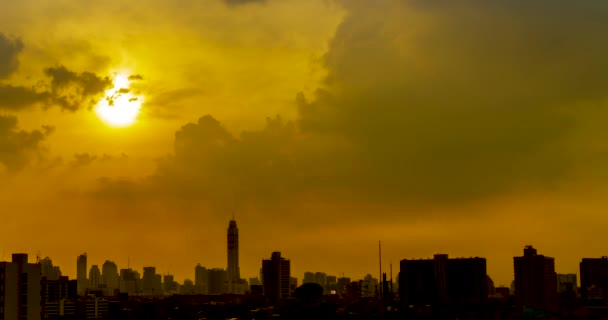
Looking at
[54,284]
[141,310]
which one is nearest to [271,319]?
[141,310]

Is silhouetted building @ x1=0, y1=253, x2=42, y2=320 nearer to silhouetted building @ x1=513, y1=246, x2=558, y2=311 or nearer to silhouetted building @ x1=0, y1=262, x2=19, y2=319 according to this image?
silhouetted building @ x1=0, y1=262, x2=19, y2=319

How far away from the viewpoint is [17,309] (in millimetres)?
71938

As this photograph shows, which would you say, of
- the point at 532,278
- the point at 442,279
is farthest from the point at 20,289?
the point at 532,278

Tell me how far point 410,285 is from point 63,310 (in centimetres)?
7806

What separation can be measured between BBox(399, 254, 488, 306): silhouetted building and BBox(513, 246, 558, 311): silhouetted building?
9702 millimetres

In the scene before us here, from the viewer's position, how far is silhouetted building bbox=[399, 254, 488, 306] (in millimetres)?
170250

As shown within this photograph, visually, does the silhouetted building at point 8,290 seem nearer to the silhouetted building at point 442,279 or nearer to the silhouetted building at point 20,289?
the silhouetted building at point 20,289

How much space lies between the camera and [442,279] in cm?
17138

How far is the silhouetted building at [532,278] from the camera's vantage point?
176m

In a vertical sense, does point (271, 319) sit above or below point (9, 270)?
below

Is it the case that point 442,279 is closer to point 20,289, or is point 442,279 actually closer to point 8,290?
point 20,289

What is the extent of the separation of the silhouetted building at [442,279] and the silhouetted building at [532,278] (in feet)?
31.8

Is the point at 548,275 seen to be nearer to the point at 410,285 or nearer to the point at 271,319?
the point at 410,285

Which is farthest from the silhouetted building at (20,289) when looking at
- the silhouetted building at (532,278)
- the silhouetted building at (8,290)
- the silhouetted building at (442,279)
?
the silhouetted building at (532,278)
